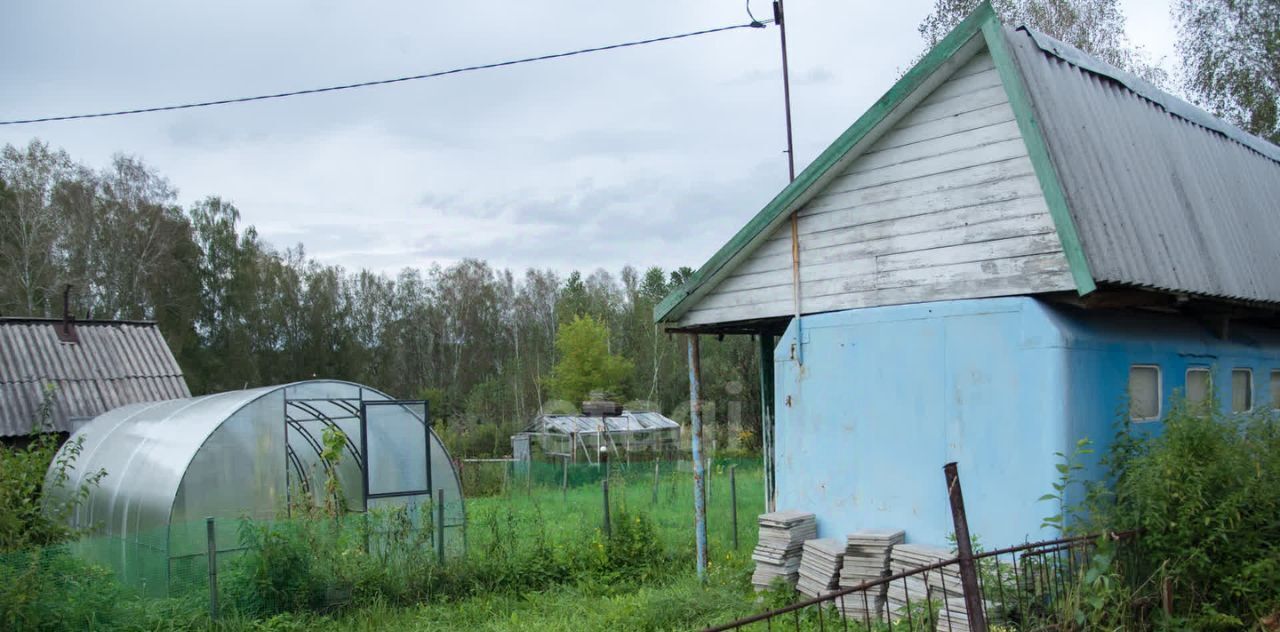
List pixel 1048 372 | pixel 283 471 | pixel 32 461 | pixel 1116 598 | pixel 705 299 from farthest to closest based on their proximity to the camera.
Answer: pixel 283 471 < pixel 32 461 < pixel 705 299 < pixel 1048 372 < pixel 1116 598

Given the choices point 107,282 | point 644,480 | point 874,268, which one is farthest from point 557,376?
point 874,268

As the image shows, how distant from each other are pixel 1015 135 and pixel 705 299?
11.6 ft

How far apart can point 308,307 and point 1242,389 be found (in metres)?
47.8

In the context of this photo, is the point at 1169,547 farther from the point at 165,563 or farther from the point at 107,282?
the point at 107,282

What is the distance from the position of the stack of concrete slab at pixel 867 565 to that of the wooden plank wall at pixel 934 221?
203cm

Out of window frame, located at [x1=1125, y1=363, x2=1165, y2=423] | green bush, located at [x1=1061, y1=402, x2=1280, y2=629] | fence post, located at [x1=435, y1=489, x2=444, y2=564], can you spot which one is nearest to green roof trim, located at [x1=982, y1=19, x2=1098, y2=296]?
green bush, located at [x1=1061, y1=402, x2=1280, y2=629]

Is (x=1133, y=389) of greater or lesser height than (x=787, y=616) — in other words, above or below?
above

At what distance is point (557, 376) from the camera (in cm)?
4472

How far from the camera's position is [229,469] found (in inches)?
432

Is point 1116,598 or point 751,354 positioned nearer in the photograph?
point 1116,598

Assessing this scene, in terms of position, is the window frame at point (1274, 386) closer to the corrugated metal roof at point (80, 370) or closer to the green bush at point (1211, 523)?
the green bush at point (1211, 523)

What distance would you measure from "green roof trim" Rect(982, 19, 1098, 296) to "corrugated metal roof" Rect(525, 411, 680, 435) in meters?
23.4

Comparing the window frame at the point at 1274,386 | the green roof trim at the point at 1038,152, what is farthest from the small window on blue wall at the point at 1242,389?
the green roof trim at the point at 1038,152

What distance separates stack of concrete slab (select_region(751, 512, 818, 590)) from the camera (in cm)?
831
